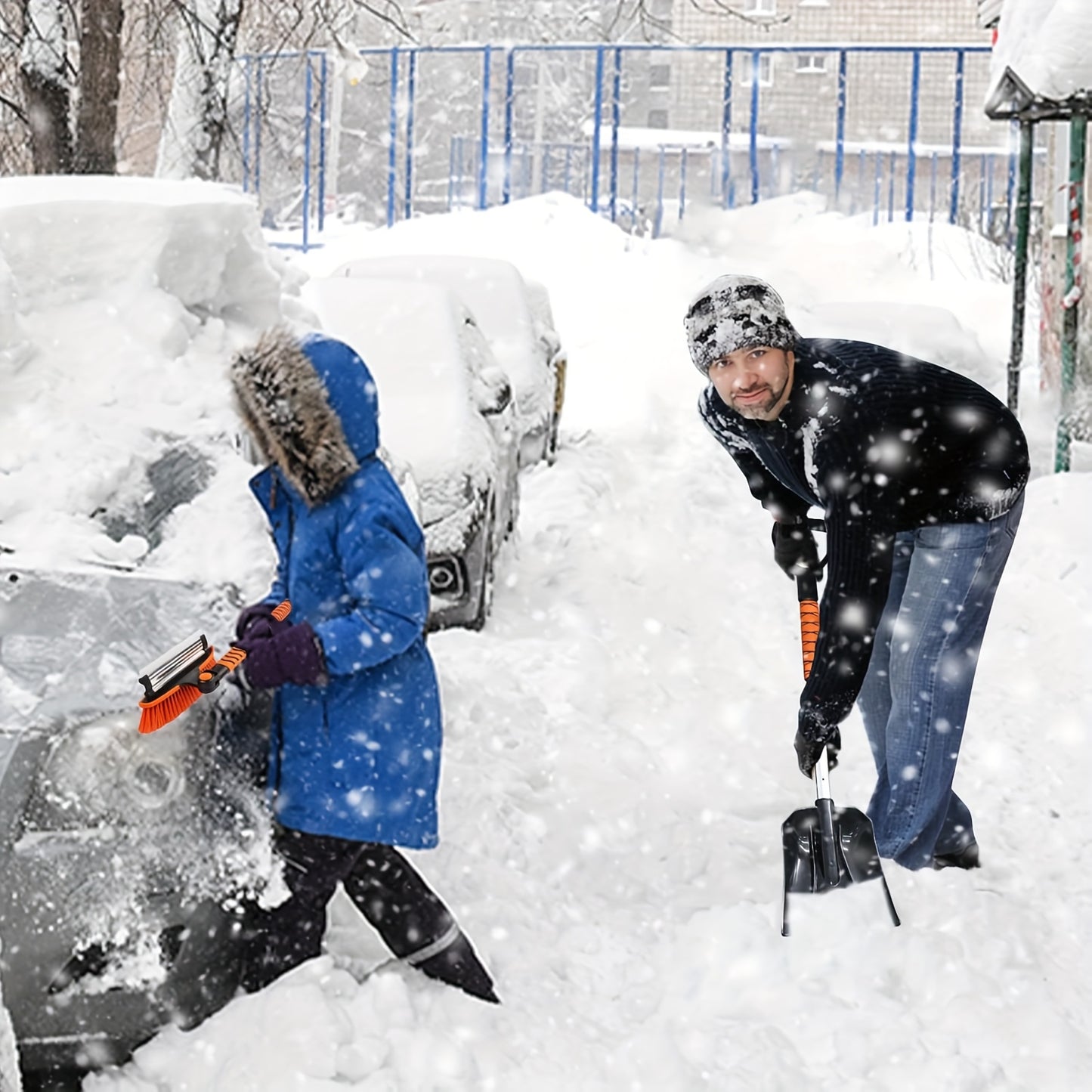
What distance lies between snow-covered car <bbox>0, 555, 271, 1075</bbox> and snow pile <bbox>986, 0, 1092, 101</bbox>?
265 inches

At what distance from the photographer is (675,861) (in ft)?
12.9

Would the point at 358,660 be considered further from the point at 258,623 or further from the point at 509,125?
the point at 509,125

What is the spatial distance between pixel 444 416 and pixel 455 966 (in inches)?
112

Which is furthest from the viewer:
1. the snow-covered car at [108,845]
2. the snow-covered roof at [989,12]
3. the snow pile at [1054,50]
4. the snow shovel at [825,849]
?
the snow-covered roof at [989,12]

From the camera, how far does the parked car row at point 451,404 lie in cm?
515

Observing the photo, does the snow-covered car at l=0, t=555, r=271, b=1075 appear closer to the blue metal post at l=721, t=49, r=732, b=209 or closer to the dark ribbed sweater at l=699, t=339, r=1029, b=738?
the dark ribbed sweater at l=699, t=339, r=1029, b=738

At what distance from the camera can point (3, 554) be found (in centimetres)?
298

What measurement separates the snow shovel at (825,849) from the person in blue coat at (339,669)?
85 cm

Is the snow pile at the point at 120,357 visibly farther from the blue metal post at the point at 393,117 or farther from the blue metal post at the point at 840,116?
the blue metal post at the point at 393,117

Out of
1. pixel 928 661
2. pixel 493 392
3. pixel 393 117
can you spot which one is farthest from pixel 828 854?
pixel 393 117

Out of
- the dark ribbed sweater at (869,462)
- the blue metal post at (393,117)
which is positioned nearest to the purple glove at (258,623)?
the dark ribbed sweater at (869,462)

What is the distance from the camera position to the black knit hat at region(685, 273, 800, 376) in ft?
9.80

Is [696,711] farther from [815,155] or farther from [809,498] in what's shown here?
[815,155]

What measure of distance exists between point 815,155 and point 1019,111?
32.5m
